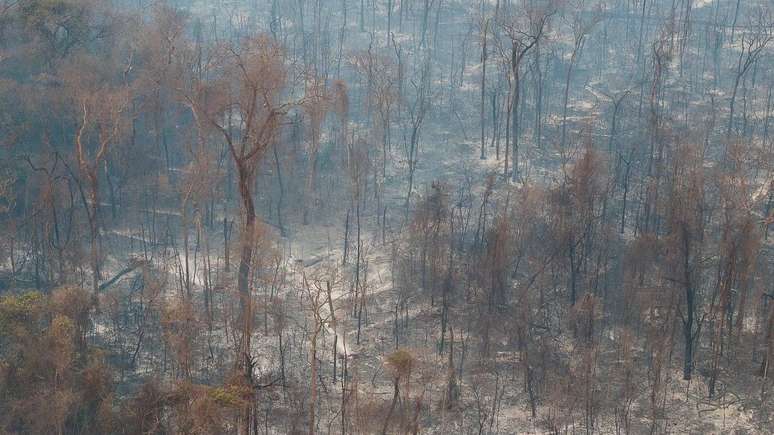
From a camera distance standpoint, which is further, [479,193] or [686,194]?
[479,193]

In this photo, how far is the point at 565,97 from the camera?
54.1m

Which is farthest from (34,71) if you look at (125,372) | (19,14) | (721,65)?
(721,65)

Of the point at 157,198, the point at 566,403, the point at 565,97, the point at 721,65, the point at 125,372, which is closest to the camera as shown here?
the point at 566,403

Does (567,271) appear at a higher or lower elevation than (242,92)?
lower

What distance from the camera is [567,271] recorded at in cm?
3803

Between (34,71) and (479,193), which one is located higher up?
(34,71)

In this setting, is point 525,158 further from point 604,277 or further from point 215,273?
point 215,273

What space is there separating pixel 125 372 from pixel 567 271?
17.3 metres

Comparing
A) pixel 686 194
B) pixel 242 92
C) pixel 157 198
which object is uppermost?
pixel 242 92

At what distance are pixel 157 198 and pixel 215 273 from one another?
7493 mm

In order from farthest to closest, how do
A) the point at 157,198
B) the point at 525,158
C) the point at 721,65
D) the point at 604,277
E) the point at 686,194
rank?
the point at 721,65, the point at 525,158, the point at 157,198, the point at 604,277, the point at 686,194

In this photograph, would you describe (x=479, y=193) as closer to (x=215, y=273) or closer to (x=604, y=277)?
(x=604, y=277)

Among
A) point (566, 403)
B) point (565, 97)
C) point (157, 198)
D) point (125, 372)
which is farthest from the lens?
point (565, 97)

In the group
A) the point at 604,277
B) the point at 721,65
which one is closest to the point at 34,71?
the point at 604,277
